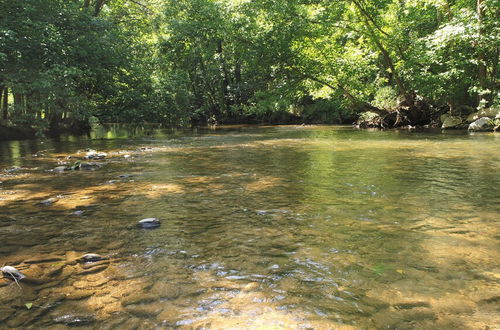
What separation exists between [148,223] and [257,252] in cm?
141

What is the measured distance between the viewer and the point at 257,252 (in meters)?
3.32

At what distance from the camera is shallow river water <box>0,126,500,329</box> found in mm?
2334

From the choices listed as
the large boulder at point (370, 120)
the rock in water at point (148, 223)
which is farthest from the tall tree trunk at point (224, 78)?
the rock in water at point (148, 223)

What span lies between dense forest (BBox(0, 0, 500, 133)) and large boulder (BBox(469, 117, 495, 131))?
0.74 metres

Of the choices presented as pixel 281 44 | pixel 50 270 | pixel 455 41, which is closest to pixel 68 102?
pixel 281 44

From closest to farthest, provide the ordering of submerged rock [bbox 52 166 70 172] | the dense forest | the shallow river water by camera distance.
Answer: the shallow river water < submerged rock [bbox 52 166 70 172] < the dense forest

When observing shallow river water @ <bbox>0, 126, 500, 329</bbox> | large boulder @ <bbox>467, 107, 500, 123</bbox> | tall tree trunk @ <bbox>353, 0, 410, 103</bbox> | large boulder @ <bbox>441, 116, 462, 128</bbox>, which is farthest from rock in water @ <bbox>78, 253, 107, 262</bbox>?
large boulder @ <bbox>441, 116, 462, 128</bbox>

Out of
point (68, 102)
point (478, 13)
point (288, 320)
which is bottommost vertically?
point (288, 320)

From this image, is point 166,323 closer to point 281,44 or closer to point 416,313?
point 416,313

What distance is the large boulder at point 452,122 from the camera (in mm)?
19875

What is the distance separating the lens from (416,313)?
Result: 229cm

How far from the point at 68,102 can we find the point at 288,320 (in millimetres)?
15336

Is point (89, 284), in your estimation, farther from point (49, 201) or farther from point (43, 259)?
point (49, 201)

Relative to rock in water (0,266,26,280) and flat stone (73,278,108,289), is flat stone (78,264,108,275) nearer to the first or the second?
flat stone (73,278,108,289)
